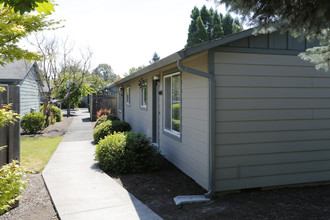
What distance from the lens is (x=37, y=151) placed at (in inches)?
320

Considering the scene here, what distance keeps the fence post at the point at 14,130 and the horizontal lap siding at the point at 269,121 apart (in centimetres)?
320

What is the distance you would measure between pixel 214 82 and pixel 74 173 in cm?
365

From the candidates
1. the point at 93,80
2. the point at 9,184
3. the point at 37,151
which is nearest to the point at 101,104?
the point at 93,80

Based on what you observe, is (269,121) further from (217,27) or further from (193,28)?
(193,28)

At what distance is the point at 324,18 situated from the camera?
9.50 ft

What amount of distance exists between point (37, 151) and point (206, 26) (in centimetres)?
3082

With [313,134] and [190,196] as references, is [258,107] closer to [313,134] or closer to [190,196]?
[313,134]

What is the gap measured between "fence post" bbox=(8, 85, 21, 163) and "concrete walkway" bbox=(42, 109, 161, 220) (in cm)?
98

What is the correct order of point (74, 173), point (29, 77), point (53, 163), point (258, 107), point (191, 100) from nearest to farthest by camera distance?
1. point (258, 107)
2. point (191, 100)
3. point (74, 173)
4. point (53, 163)
5. point (29, 77)

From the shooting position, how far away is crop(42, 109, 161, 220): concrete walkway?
3777mm

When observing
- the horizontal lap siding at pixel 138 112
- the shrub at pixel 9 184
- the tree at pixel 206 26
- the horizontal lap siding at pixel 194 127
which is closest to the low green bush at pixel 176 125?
the horizontal lap siding at pixel 194 127

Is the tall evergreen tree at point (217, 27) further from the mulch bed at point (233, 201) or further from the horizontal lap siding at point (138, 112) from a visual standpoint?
the mulch bed at point (233, 201)

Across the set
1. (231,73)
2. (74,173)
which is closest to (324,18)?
(231,73)

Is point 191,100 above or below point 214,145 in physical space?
above
